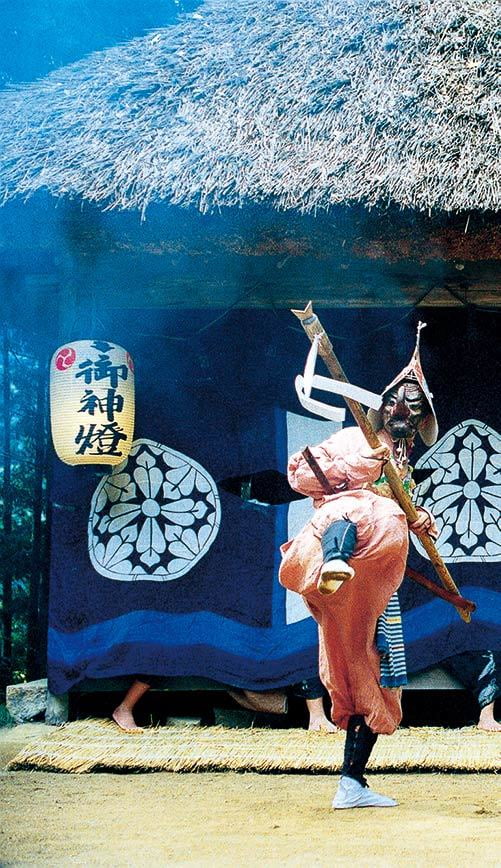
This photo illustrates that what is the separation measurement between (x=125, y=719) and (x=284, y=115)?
3.55 m

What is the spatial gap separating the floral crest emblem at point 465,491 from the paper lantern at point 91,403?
5.79 ft

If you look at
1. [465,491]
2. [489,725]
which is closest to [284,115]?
[465,491]

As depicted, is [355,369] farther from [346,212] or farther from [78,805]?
[78,805]

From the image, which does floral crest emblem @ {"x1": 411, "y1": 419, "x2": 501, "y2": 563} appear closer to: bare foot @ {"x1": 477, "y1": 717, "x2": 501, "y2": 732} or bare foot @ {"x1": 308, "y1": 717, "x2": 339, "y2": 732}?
bare foot @ {"x1": 477, "y1": 717, "x2": 501, "y2": 732}

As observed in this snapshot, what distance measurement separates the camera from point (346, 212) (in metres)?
5.39

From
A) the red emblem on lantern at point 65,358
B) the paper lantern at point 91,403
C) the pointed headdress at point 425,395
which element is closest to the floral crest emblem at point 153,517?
the paper lantern at point 91,403

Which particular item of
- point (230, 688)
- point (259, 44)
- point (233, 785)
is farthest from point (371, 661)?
point (259, 44)

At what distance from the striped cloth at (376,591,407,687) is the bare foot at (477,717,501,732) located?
1.87m

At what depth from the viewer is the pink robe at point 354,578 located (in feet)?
13.3

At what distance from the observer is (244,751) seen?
5.40m

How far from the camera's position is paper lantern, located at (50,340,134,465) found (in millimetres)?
5840

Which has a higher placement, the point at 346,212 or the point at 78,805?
the point at 346,212

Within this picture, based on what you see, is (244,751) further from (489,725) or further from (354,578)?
(354,578)

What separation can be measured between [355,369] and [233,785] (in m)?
2.54
